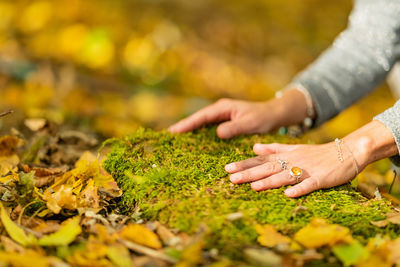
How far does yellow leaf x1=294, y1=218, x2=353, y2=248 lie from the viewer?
1.15 m

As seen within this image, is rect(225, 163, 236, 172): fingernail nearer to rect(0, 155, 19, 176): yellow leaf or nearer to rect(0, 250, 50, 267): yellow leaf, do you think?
rect(0, 250, 50, 267): yellow leaf

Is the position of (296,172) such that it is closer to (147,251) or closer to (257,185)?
(257,185)

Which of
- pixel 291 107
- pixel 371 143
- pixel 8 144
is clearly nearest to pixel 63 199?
pixel 8 144

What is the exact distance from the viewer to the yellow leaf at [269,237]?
1174 mm

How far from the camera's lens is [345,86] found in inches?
101

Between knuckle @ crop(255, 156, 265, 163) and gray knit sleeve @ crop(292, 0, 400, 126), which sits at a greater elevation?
gray knit sleeve @ crop(292, 0, 400, 126)

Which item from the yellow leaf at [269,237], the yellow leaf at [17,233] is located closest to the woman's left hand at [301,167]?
the yellow leaf at [269,237]

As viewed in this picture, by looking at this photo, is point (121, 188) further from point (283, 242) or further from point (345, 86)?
point (345, 86)

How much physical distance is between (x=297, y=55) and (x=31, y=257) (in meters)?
5.88

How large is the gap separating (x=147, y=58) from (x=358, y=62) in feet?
8.94

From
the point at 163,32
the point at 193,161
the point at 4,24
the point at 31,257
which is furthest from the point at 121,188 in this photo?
the point at 163,32

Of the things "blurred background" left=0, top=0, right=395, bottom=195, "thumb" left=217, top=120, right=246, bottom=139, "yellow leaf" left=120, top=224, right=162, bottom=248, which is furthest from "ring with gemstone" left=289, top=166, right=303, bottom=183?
"blurred background" left=0, top=0, right=395, bottom=195

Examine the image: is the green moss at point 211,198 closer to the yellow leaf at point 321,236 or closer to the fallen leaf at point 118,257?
the yellow leaf at point 321,236

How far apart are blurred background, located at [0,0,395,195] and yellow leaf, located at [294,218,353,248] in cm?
142
